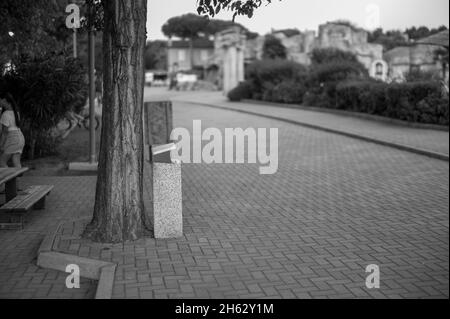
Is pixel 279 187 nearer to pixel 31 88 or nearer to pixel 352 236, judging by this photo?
pixel 352 236

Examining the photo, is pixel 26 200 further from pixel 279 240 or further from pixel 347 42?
pixel 347 42

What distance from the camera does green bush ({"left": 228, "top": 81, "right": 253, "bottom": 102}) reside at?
113ft

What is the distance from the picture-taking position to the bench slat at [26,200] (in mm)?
6929

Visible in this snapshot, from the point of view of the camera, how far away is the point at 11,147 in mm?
9531

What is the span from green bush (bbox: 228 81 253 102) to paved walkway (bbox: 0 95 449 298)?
23284mm

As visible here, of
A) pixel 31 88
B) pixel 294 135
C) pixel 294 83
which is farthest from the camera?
pixel 294 83

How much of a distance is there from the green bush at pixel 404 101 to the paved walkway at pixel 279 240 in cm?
749

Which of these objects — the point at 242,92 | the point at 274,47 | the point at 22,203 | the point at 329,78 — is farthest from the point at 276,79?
the point at 274,47

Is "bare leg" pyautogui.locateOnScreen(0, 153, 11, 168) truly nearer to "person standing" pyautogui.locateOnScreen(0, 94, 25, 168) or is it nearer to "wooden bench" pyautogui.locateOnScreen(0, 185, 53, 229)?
"person standing" pyautogui.locateOnScreen(0, 94, 25, 168)

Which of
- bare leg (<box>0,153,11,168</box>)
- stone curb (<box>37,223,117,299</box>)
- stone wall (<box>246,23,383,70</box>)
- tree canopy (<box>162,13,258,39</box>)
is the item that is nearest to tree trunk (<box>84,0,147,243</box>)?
stone curb (<box>37,223,117,299</box>)

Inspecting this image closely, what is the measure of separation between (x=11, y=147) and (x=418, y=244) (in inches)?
255
